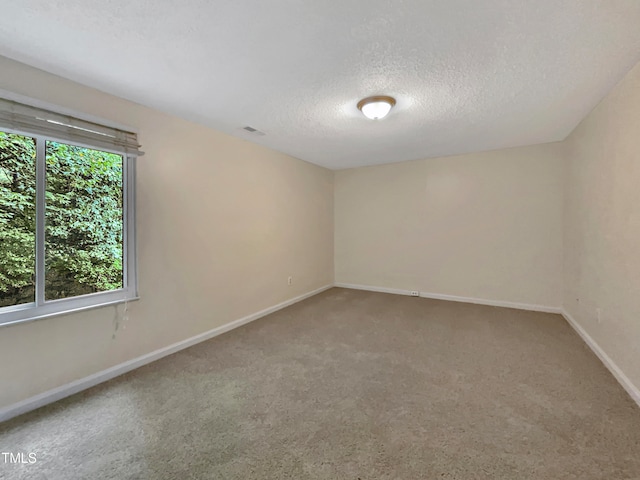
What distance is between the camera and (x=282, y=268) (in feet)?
13.7

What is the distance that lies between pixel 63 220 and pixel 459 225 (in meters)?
4.89

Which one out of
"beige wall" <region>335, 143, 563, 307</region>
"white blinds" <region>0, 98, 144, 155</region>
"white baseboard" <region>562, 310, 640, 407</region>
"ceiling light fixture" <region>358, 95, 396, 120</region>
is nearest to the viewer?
"white blinds" <region>0, 98, 144, 155</region>

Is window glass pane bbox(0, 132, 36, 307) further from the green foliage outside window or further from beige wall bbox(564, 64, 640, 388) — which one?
beige wall bbox(564, 64, 640, 388)

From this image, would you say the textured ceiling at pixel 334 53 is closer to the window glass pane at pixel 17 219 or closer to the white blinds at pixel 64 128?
the white blinds at pixel 64 128

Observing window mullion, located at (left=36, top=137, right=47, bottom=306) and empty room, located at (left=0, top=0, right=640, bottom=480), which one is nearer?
empty room, located at (left=0, top=0, right=640, bottom=480)

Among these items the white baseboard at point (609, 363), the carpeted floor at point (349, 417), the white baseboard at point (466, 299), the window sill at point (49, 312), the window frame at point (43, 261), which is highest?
the window frame at point (43, 261)

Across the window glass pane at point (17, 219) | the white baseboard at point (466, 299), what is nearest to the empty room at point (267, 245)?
the window glass pane at point (17, 219)

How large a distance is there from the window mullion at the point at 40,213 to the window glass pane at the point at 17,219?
2 cm

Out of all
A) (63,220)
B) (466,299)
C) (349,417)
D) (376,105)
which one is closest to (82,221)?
(63,220)

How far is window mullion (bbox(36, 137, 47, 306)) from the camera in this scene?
194 cm

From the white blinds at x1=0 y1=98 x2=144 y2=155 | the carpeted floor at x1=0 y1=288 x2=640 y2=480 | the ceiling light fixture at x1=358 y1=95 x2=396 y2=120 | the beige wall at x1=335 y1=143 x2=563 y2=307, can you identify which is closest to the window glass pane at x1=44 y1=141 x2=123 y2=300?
the white blinds at x1=0 y1=98 x2=144 y2=155

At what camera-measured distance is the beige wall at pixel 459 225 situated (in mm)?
3844

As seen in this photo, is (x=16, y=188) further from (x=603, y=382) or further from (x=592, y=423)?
(x=603, y=382)

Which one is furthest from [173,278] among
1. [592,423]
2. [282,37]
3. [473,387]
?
[592,423]
